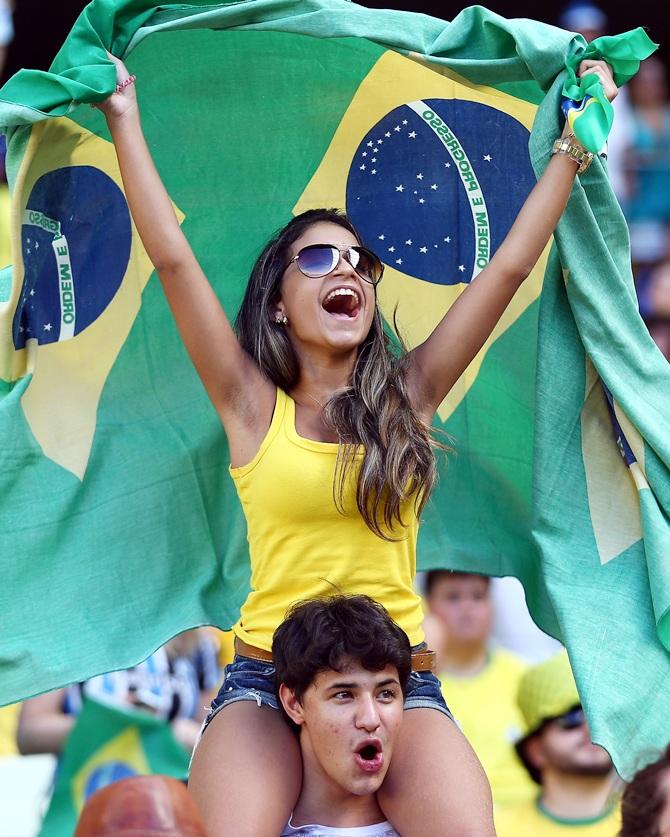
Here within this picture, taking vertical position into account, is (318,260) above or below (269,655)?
above

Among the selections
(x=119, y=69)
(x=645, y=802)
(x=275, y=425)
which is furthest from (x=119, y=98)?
(x=645, y=802)

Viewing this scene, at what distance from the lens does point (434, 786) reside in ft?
8.88

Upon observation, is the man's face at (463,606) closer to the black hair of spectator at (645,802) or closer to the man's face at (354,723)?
the man's face at (354,723)

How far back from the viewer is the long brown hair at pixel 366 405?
2.90 meters

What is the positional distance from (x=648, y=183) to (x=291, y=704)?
4711 mm

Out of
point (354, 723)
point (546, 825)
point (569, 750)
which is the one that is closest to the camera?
point (354, 723)

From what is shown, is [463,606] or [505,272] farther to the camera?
[463,606]

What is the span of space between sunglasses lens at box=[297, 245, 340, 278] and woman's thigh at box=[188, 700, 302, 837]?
2.96ft

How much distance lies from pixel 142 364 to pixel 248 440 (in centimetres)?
64

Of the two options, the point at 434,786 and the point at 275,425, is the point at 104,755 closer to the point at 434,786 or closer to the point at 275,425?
the point at 275,425

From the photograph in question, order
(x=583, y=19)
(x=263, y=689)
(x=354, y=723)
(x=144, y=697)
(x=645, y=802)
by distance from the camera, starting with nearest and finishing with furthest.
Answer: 1. (x=645, y=802)
2. (x=354, y=723)
3. (x=263, y=689)
4. (x=144, y=697)
5. (x=583, y=19)

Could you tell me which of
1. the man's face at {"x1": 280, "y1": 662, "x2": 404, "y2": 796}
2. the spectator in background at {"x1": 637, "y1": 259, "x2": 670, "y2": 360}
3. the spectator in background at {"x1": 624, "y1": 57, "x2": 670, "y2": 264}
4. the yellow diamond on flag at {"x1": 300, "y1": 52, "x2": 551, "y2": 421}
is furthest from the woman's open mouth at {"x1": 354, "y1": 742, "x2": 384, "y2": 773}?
the spectator in background at {"x1": 624, "y1": 57, "x2": 670, "y2": 264}

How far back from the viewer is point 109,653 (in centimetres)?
337

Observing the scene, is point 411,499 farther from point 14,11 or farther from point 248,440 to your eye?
point 14,11
